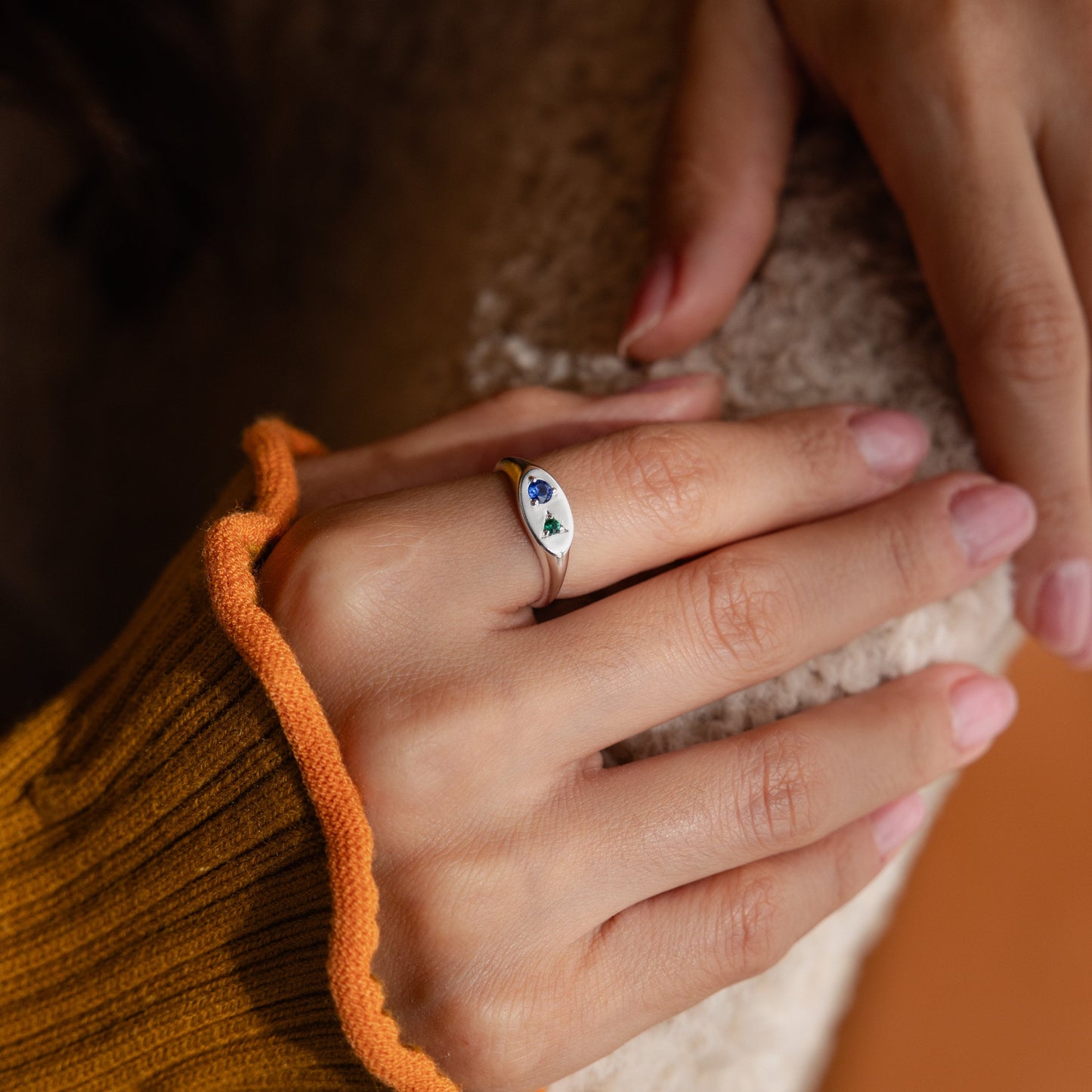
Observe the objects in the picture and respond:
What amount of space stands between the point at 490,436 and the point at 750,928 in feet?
1.06

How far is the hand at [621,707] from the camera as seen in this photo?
46 centimetres

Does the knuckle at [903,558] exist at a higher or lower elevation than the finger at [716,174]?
lower

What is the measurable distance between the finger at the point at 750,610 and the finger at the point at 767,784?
0.03m

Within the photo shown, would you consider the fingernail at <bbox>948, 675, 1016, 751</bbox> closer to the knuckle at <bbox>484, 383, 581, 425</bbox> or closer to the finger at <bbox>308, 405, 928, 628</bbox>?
the finger at <bbox>308, 405, 928, 628</bbox>

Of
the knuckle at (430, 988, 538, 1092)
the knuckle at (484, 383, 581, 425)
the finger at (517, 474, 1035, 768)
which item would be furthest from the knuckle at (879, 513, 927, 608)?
the knuckle at (430, 988, 538, 1092)

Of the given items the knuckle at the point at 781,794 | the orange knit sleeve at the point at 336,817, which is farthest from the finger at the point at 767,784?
the orange knit sleeve at the point at 336,817

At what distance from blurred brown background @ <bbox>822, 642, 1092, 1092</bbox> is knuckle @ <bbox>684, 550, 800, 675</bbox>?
1.51ft

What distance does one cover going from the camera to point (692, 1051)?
23.2 inches

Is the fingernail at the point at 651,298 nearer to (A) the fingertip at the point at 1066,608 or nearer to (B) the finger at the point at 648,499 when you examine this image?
(B) the finger at the point at 648,499

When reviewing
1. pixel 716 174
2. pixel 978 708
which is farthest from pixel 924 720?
pixel 716 174

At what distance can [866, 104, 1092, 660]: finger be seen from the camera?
0.55 m

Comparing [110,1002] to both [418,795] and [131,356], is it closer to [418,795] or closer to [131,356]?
[418,795]

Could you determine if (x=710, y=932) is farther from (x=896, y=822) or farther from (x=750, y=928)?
(x=896, y=822)

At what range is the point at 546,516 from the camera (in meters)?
0.49
